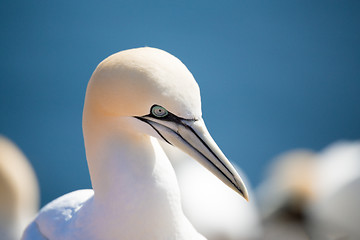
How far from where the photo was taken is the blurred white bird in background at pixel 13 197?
11.8 feet

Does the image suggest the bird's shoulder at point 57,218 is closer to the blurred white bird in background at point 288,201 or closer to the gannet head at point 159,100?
the gannet head at point 159,100

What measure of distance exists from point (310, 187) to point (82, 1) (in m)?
3.17

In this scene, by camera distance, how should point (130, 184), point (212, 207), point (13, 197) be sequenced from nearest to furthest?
point (130, 184), point (212, 207), point (13, 197)

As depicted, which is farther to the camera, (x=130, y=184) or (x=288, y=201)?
(x=288, y=201)

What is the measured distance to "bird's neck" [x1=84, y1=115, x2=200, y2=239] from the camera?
1676 mm

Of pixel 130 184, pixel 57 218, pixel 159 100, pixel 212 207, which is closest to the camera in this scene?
pixel 159 100

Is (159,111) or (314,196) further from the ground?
(314,196)

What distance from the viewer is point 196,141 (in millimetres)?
1567

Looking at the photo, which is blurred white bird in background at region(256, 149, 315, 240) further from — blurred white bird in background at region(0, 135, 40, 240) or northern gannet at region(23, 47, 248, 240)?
northern gannet at region(23, 47, 248, 240)

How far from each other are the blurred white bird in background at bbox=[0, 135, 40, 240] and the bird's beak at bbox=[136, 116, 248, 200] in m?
2.41

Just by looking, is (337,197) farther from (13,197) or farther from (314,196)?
(13,197)

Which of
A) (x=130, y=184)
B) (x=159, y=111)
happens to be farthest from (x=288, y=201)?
(x=159, y=111)

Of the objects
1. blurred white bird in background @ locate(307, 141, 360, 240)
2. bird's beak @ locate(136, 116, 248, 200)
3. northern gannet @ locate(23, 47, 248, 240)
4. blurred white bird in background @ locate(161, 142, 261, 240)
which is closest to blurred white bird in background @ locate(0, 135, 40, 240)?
blurred white bird in background @ locate(161, 142, 261, 240)

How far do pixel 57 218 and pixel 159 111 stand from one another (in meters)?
0.79
